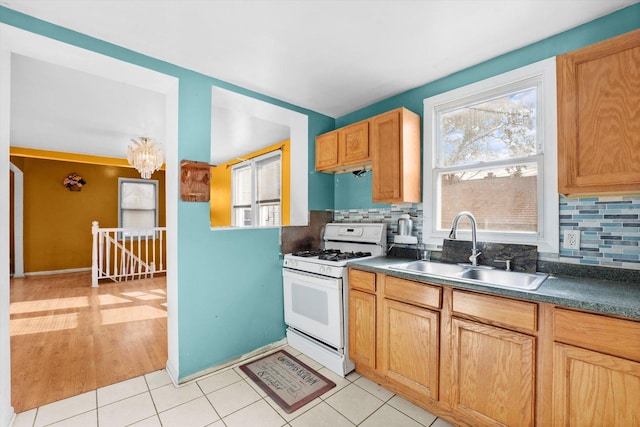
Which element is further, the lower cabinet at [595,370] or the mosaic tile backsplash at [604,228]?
the mosaic tile backsplash at [604,228]

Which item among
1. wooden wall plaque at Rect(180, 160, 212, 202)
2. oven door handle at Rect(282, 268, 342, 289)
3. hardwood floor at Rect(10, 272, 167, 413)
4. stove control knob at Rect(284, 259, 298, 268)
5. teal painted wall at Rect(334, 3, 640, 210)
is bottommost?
hardwood floor at Rect(10, 272, 167, 413)

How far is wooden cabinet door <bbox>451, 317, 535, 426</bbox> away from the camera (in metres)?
1.41

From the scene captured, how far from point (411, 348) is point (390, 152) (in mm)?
1537

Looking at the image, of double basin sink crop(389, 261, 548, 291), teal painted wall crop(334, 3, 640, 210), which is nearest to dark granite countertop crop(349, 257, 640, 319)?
double basin sink crop(389, 261, 548, 291)

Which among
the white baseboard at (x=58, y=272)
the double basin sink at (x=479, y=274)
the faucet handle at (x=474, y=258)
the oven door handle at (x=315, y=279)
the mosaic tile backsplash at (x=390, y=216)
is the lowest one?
the white baseboard at (x=58, y=272)

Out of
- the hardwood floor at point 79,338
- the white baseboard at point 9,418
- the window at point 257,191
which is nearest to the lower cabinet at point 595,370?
the hardwood floor at point 79,338

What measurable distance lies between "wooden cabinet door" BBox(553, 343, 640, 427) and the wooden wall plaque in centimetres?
242

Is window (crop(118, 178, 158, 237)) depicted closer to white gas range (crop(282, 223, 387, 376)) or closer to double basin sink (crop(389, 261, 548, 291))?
white gas range (crop(282, 223, 387, 376))

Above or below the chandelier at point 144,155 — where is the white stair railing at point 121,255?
below

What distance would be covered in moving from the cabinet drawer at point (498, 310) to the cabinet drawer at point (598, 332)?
10 centimetres

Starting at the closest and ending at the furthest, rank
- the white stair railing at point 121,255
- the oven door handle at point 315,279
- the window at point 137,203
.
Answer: the oven door handle at point 315,279
the white stair railing at point 121,255
the window at point 137,203

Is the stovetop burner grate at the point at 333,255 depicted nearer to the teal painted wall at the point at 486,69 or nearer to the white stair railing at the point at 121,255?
the teal painted wall at the point at 486,69

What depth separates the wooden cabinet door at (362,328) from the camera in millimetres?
2129

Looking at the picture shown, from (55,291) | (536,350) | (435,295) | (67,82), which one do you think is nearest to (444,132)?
(435,295)
